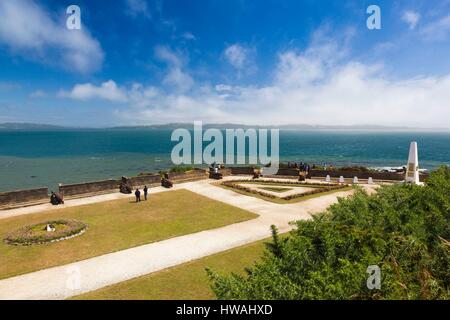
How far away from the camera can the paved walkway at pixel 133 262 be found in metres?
11.0

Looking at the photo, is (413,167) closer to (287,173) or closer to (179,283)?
(287,173)

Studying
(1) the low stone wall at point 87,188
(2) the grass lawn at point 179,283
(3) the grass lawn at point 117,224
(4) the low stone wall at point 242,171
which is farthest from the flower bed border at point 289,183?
(2) the grass lawn at point 179,283

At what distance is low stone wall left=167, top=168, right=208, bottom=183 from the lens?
1264 inches

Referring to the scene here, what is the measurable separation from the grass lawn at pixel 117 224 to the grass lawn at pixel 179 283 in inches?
145

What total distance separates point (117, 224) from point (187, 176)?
15.3 meters

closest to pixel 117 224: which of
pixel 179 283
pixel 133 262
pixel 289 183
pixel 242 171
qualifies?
pixel 133 262

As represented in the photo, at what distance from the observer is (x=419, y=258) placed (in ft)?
25.9

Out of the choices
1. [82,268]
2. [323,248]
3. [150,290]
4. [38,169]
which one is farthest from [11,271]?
[38,169]

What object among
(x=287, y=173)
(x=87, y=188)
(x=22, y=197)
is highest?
(x=287, y=173)

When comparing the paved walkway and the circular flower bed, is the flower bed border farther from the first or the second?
the circular flower bed

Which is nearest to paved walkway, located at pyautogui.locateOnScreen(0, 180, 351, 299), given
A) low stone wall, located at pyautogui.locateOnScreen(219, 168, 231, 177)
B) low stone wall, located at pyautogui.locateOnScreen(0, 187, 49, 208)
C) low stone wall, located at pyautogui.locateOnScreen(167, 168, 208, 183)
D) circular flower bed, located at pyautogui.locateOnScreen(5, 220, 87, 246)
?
circular flower bed, located at pyautogui.locateOnScreen(5, 220, 87, 246)

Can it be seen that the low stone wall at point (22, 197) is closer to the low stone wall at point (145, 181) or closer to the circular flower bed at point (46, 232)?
the circular flower bed at point (46, 232)

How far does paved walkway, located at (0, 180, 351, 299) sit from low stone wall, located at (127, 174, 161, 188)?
43.9ft

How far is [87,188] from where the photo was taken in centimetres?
2597
